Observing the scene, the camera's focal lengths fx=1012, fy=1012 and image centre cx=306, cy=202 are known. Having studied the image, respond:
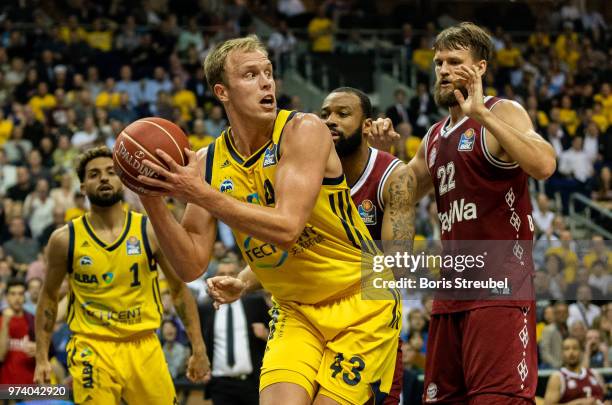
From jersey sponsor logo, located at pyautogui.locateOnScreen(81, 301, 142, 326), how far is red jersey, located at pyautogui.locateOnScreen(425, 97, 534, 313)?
2.64 metres

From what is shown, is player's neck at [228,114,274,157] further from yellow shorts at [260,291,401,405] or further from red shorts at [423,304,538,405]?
red shorts at [423,304,538,405]

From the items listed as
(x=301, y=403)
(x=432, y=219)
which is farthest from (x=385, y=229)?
(x=432, y=219)

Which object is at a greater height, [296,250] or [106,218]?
[106,218]

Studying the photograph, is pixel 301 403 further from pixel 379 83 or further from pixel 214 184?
pixel 379 83

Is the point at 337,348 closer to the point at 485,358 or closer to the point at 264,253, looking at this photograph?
the point at 264,253

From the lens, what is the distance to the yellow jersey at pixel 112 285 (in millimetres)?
7504

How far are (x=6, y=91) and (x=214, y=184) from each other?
45.5 feet

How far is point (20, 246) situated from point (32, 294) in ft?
7.61

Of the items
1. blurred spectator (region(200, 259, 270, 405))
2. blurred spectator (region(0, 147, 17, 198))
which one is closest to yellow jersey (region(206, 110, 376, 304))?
blurred spectator (region(200, 259, 270, 405))

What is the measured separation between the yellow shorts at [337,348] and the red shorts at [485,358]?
Result: 61 cm

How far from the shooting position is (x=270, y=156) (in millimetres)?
5043

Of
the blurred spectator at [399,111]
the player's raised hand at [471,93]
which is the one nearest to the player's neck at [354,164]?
the player's raised hand at [471,93]

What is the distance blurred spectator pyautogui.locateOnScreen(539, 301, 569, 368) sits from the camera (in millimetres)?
11797

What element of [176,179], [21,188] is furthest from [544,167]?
[21,188]
